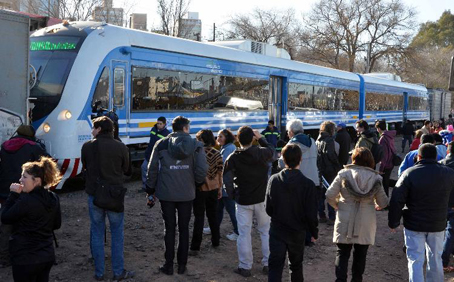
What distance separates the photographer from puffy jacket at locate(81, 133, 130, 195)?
516cm

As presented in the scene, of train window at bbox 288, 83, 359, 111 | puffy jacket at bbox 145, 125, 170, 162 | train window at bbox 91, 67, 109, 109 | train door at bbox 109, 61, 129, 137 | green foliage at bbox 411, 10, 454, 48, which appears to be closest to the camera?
puffy jacket at bbox 145, 125, 170, 162

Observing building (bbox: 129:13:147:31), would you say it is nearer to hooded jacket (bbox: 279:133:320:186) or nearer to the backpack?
the backpack

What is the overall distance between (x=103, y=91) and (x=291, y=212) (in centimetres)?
642

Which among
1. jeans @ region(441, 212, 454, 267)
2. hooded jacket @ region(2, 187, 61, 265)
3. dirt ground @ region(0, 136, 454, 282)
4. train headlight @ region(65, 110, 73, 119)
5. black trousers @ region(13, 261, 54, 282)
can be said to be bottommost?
dirt ground @ region(0, 136, 454, 282)

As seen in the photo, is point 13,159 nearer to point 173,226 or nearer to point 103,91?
point 173,226

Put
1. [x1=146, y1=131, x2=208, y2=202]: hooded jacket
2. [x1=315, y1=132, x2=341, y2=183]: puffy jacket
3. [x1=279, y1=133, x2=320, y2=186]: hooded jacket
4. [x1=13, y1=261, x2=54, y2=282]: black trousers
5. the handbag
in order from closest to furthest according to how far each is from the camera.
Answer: [x1=13, y1=261, x2=54, y2=282]: black trousers
the handbag
[x1=146, y1=131, x2=208, y2=202]: hooded jacket
[x1=279, y1=133, x2=320, y2=186]: hooded jacket
[x1=315, y1=132, x2=341, y2=183]: puffy jacket

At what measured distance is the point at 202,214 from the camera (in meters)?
6.43

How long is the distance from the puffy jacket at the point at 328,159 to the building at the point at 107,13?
72.5 feet

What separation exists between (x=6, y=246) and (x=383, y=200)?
4.22m

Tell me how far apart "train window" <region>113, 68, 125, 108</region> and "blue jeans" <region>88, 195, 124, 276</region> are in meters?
5.28

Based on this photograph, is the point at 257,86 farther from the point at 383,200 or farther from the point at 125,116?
the point at 383,200

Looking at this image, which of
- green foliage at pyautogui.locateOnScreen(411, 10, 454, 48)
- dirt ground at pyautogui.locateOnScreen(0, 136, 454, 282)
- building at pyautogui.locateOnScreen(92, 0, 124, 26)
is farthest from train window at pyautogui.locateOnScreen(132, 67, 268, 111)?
green foliage at pyautogui.locateOnScreen(411, 10, 454, 48)

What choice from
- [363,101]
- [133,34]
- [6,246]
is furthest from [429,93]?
[6,246]

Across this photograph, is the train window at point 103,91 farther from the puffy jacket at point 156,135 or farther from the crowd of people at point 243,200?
the crowd of people at point 243,200
